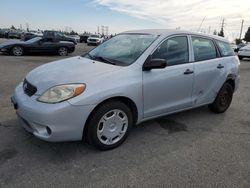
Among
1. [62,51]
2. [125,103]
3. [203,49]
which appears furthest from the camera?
[62,51]

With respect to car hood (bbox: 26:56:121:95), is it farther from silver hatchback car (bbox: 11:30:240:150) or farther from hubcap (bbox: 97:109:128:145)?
hubcap (bbox: 97:109:128:145)

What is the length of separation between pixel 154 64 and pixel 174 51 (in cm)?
74

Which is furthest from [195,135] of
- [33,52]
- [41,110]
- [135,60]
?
[33,52]

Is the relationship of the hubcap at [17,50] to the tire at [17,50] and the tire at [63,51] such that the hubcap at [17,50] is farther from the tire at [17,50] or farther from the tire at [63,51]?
the tire at [63,51]

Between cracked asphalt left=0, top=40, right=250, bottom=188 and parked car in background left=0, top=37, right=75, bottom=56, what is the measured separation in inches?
433

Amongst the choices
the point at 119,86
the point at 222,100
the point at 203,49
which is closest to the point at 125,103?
the point at 119,86

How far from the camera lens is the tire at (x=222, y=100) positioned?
5.06 metres

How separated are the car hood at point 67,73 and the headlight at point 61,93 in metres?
0.07

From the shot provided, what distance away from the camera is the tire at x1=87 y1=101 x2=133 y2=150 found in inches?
127

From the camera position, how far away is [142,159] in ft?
10.8

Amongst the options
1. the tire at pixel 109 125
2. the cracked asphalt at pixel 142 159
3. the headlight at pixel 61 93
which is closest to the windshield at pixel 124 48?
the tire at pixel 109 125

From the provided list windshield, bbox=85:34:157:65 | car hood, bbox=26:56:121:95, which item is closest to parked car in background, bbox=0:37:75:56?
windshield, bbox=85:34:157:65

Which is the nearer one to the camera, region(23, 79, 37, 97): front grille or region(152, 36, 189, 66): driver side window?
region(23, 79, 37, 97): front grille

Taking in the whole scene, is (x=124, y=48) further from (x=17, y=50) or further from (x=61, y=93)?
(x=17, y=50)
